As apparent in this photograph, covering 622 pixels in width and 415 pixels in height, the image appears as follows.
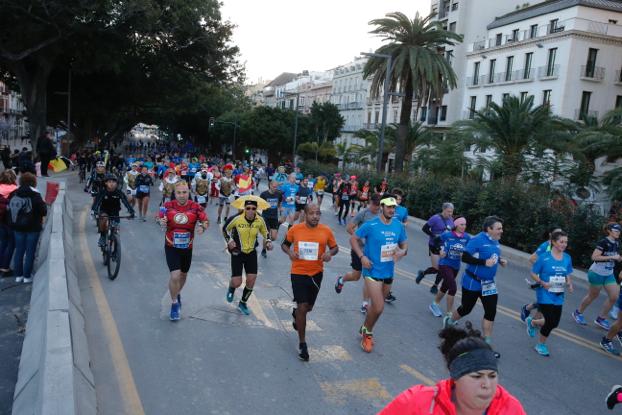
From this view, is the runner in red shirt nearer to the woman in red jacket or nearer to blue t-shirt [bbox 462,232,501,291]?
blue t-shirt [bbox 462,232,501,291]

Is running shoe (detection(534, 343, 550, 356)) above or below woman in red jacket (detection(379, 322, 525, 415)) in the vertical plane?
below

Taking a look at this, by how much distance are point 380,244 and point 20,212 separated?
5.95m

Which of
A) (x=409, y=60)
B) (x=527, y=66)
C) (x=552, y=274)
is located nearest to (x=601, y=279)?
(x=552, y=274)

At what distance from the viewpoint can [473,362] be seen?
247 cm

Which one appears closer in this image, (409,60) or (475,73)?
(409,60)

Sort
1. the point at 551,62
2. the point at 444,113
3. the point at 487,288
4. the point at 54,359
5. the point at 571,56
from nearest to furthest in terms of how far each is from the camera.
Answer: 1. the point at 54,359
2. the point at 487,288
3. the point at 571,56
4. the point at 551,62
5. the point at 444,113

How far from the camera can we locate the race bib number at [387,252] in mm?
6699

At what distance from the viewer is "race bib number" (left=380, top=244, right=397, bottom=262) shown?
670 centimetres

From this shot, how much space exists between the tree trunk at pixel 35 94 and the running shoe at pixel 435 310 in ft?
94.1

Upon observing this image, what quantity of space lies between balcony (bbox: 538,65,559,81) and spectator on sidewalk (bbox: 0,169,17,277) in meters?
41.7

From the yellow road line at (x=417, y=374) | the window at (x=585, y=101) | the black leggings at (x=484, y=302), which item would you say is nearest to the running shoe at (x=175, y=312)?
the yellow road line at (x=417, y=374)

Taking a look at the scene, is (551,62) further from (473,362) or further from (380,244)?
(473,362)

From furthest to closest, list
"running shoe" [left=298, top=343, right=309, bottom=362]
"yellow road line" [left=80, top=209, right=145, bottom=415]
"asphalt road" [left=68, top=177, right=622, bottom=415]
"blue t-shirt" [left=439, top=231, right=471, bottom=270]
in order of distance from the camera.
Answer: "blue t-shirt" [left=439, top=231, right=471, bottom=270]
"running shoe" [left=298, top=343, right=309, bottom=362]
"asphalt road" [left=68, top=177, right=622, bottom=415]
"yellow road line" [left=80, top=209, right=145, bottom=415]

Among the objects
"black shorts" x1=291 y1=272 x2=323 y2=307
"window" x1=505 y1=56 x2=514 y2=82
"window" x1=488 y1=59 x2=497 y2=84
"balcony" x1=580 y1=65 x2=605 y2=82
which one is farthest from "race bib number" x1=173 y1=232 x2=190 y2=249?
"window" x1=488 y1=59 x2=497 y2=84
